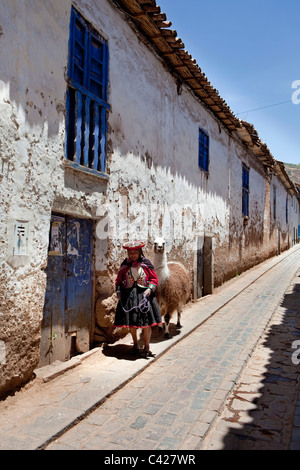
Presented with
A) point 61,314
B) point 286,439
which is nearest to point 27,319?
point 61,314

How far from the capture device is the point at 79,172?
5012 mm

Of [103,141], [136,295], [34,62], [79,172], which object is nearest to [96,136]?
[103,141]

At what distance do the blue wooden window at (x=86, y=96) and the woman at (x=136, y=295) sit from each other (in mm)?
1435

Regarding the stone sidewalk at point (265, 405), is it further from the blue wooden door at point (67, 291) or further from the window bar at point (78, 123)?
the window bar at point (78, 123)

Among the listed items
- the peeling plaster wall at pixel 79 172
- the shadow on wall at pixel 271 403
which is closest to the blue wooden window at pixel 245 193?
the peeling plaster wall at pixel 79 172

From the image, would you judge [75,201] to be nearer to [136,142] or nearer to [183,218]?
[136,142]

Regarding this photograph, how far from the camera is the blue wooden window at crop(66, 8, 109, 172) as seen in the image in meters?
4.89

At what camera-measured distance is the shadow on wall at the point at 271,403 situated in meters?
3.28

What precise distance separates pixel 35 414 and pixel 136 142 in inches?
183

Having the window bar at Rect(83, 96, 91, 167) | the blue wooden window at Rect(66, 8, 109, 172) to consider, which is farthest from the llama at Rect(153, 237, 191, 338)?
the window bar at Rect(83, 96, 91, 167)

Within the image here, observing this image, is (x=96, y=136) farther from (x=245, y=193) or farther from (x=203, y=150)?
(x=245, y=193)

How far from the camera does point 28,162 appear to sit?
410 cm

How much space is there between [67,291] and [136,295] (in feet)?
3.19

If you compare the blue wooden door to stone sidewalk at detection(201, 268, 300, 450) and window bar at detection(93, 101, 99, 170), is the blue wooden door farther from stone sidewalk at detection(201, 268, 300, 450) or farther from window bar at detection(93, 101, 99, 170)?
stone sidewalk at detection(201, 268, 300, 450)
